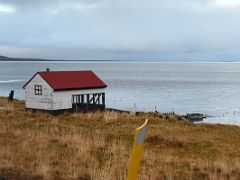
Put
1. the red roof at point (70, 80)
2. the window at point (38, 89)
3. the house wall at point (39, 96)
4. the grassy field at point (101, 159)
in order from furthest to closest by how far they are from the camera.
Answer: the window at point (38, 89)
the red roof at point (70, 80)
the house wall at point (39, 96)
the grassy field at point (101, 159)

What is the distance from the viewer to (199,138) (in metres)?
19.9

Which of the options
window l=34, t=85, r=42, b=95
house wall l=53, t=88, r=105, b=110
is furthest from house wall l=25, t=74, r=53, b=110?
house wall l=53, t=88, r=105, b=110

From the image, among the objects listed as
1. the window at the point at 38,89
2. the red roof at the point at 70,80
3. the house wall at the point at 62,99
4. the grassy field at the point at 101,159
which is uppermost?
the red roof at the point at 70,80

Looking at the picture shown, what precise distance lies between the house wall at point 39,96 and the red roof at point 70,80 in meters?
0.47

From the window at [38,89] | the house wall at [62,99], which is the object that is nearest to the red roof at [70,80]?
the house wall at [62,99]

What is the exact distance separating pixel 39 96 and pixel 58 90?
2.16 metres

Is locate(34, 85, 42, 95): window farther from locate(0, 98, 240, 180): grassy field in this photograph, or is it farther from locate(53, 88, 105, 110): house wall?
locate(0, 98, 240, 180): grassy field

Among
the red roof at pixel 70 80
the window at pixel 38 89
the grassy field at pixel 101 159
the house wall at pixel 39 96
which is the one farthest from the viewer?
the window at pixel 38 89

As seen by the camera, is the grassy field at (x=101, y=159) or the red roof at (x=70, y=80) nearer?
the grassy field at (x=101, y=159)

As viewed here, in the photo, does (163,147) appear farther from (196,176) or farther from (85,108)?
(85,108)

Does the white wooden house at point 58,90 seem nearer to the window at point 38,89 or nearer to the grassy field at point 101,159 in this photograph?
the window at point 38,89

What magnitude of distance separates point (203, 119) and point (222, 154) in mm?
35753

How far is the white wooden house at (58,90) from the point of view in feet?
113

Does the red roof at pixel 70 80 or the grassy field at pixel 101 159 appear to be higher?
the red roof at pixel 70 80
